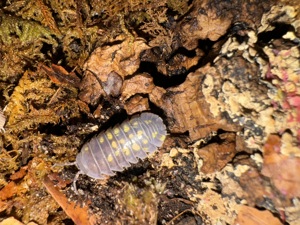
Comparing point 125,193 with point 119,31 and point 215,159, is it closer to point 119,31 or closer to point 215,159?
point 215,159

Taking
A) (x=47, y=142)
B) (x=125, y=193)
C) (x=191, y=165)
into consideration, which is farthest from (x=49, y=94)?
(x=191, y=165)

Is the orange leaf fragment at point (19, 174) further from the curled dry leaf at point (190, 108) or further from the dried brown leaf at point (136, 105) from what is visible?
the curled dry leaf at point (190, 108)

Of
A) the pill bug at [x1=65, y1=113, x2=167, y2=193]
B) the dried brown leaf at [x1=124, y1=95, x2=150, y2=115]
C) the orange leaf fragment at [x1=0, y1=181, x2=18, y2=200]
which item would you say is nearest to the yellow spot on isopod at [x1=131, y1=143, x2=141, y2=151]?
the pill bug at [x1=65, y1=113, x2=167, y2=193]

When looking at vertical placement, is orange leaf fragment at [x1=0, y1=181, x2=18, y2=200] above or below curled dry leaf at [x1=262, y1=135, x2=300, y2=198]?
above

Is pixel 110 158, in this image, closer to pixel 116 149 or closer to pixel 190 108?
pixel 116 149

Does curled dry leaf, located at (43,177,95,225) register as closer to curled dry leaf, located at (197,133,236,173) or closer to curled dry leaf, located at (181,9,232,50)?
curled dry leaf, located at (197,133,236,173)

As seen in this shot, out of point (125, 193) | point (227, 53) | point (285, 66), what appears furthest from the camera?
point (125, 193)

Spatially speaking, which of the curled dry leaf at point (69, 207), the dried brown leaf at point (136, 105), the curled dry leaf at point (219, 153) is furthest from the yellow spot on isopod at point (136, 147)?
the curled dry leaf at point (69, 207)
